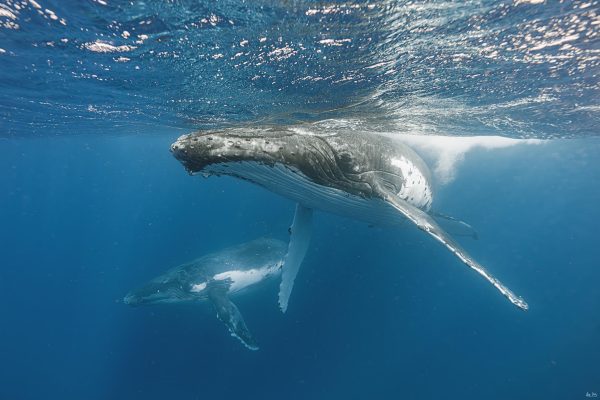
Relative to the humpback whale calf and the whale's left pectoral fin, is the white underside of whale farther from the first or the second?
the humpback whale calf

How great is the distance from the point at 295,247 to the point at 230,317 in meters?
5.26

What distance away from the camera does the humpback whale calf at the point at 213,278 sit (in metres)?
14.8

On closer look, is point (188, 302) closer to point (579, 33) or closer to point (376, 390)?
point (376, 390)

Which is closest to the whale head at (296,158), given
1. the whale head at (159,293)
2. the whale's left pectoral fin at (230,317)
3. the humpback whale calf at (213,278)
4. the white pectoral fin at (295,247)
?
the white pectoral fin at (295,247)

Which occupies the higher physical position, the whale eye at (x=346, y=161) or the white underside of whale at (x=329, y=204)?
the whale eye at (x=346, y=161)

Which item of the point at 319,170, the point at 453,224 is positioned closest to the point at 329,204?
the point at 319,170

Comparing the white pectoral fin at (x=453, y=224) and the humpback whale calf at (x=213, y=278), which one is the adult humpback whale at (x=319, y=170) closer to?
the white pectoral fin at (x=453, y=224)

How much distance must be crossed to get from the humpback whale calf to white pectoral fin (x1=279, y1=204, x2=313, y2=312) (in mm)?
5311

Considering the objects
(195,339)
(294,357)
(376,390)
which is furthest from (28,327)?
(376,390)

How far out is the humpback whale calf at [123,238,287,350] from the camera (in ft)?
48.5

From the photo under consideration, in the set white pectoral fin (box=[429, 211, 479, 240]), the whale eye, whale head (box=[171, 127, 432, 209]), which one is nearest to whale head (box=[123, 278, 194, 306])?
whale head (box=[171, 127, 432, 209])

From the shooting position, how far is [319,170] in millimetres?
5656

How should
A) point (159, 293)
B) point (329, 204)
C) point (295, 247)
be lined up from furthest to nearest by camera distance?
1. point (159, 293)
2. point (295, 247)
3. point (329, 204)

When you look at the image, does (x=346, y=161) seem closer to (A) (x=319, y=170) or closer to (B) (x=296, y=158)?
(A) (x=319, y=170)
